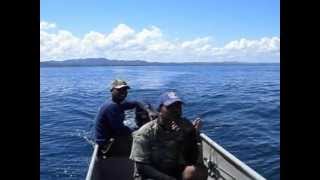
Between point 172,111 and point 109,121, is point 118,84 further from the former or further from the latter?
point 172,111

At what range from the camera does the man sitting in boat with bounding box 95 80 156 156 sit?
21.2 feet

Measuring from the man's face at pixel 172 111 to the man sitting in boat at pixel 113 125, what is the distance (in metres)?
2.05

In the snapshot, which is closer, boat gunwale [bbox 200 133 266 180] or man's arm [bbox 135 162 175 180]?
man's arm [bbox 135 162 175 180]

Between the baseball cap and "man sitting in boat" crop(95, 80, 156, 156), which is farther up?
the baseball cap

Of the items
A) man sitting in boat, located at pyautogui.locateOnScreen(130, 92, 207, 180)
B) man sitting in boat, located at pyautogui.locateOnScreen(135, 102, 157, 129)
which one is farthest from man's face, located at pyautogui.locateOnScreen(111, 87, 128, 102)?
man sitting in boat, located at pyautogui.locateOnScreen(130, 92, 207, 180)

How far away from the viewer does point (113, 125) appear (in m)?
6.53

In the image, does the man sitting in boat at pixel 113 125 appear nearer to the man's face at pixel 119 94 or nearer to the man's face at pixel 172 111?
the man's face at pixel 119 94

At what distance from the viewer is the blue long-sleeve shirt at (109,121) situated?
255 inches

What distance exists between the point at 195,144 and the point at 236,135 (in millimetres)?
10479

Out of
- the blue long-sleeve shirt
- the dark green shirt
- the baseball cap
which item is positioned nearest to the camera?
the dark green shirt

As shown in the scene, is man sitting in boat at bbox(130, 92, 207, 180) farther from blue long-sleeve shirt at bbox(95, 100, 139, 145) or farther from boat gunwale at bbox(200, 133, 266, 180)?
blue long-sleeve shirt at bbox(95, 100, 139, 145)

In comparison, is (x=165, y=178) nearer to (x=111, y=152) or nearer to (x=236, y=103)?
(x=111, y=152)

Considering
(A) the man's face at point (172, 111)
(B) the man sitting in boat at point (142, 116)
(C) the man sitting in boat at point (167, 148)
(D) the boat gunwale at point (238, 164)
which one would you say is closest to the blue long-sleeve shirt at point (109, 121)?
(B) the man sitting in boat at point (142, 116)
